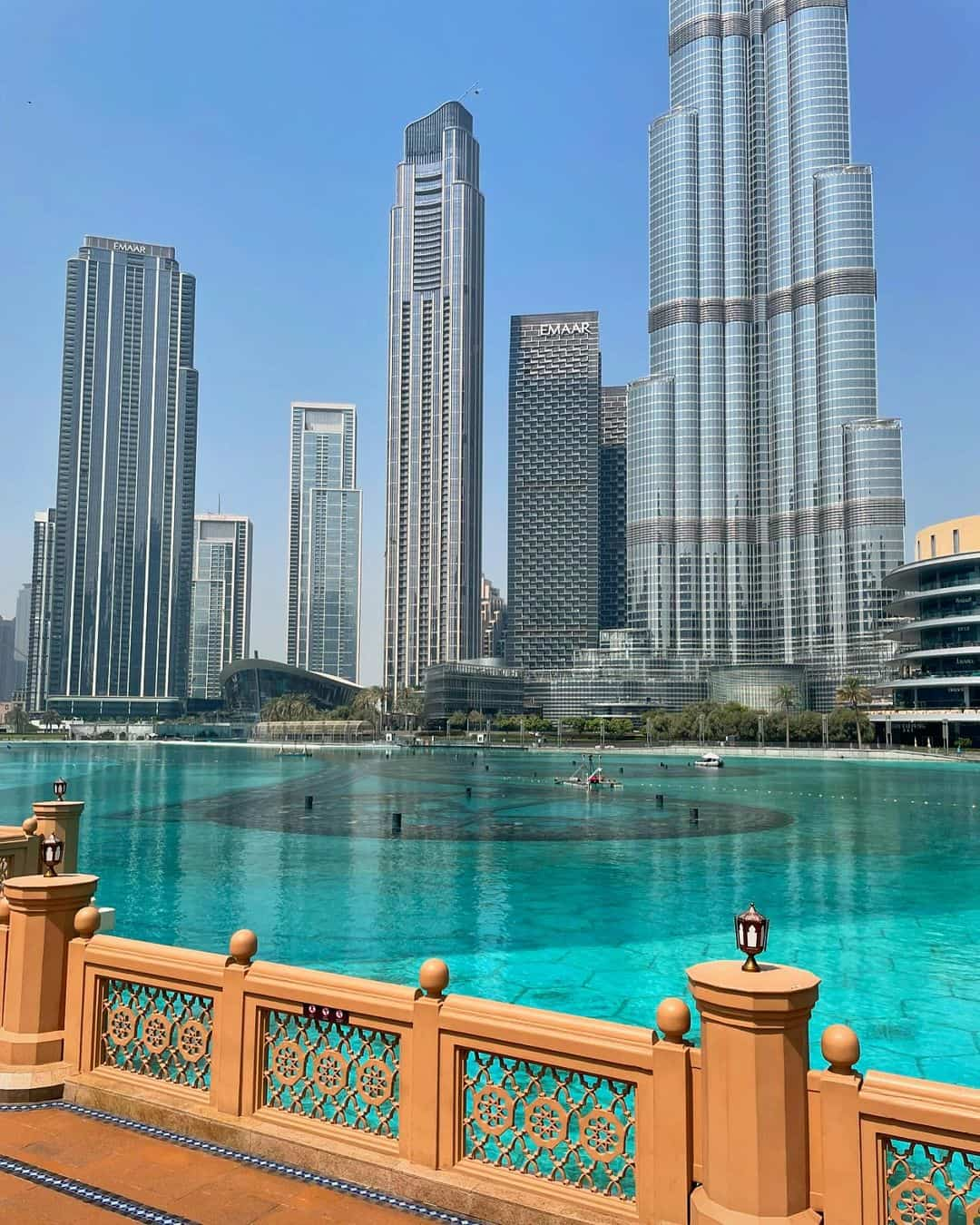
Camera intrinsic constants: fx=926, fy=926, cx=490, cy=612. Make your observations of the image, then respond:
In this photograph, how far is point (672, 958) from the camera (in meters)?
19.7

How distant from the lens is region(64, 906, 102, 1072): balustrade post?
7.77m

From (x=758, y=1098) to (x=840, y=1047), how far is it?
1.77 feet

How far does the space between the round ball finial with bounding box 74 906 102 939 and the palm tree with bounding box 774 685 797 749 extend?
150 metres

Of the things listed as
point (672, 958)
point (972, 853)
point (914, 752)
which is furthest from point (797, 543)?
point (672, 958)

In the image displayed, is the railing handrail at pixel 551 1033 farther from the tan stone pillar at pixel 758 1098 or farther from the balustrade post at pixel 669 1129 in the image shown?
the tan stone pillar at pixel 758 1098

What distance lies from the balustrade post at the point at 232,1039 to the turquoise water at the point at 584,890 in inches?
404

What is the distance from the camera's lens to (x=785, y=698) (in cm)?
15500

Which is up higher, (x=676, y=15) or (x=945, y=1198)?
(x=676, y=15)

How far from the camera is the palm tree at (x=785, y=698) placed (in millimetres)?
155625

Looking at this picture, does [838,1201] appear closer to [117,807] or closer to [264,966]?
[264,966]

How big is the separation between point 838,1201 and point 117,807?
170ft

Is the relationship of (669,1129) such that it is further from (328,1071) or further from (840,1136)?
(328,1071)

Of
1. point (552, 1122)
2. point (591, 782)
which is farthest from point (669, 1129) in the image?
point (591, 782)

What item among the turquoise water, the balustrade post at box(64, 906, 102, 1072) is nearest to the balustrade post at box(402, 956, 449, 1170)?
the balustrade post at box(64, 906, 102, 1072)
